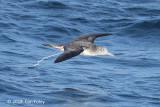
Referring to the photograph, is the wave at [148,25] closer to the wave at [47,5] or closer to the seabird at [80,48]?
the wave at [47,5]

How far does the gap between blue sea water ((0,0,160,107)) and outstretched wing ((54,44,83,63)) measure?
0.98 meters

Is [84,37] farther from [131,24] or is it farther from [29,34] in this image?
[131,24]

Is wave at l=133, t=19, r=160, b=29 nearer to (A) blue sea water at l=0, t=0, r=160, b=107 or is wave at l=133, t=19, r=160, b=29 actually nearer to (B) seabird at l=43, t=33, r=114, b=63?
(A) blue sea water at l=0, t=0, r=160, b=107

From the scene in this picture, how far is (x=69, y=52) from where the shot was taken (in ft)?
36.2

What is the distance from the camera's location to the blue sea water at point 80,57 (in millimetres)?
11320

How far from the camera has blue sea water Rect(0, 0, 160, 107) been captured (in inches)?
446

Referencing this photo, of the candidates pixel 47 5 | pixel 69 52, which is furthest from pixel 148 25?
pixel 69 52

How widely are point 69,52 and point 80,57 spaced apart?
4.05 meters

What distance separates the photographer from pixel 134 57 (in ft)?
50.2

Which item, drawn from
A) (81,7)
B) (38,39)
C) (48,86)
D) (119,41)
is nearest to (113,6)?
(81,7)

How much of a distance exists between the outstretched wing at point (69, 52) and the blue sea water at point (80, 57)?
98 cm

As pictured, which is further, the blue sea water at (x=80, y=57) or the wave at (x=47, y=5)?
the wave at (x=47, y=5)

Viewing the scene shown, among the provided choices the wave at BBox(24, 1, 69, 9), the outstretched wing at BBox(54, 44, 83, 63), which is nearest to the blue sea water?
the wave at BBox(24, 1, 69, 9)

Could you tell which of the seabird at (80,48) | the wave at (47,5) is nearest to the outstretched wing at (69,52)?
the seabird at (80,48)
